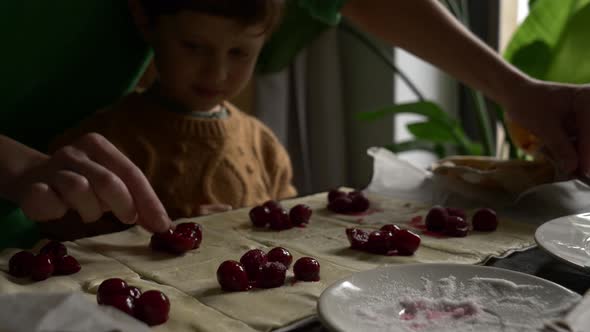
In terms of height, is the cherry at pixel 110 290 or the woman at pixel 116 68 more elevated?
the woman at pixel 116 68

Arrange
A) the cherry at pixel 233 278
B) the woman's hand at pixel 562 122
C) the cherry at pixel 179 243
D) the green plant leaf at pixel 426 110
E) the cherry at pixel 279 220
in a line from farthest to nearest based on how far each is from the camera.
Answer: the green plant leaf at pixel 426 110 → the woman's hand at pixel 562 122 → the cherry at pixel 279 220 → the cherry at pixel 179 243 → the cherry at pixel 233 278

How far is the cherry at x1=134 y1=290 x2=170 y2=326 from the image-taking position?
44 cm

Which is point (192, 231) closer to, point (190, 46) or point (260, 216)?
point (260, 216)

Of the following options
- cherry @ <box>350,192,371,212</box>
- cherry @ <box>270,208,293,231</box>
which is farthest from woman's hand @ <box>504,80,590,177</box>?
cherry @ <box>270,208,293,231</box>

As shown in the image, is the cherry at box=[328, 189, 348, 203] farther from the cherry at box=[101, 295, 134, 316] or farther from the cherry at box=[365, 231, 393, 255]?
the cherry at box=[101, 295, 134, 316]

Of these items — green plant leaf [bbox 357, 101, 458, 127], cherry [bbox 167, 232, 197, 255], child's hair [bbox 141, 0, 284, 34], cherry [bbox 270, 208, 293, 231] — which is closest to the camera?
cherry [bbox 167, 232, 197, 255]

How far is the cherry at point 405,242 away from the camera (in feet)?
2.07

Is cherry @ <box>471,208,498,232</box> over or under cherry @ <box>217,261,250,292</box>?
under

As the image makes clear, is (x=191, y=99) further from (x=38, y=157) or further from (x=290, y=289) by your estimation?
(x=290, y=289)

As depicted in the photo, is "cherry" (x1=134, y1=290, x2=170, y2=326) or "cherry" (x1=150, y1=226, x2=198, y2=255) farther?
"cherry" (x1=150, y1=226, x2=198, y2=255)

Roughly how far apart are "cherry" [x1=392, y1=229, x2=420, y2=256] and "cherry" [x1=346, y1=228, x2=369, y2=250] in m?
0.03

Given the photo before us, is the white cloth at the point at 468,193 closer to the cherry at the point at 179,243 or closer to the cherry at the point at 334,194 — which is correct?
the cherry at the point at 334,194

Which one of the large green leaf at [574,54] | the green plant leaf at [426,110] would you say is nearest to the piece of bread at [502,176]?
the large green leaf at [574,54]

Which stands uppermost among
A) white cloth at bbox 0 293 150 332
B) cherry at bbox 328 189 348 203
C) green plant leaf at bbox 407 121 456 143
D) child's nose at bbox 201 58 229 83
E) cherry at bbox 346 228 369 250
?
child's nose at bbox 201 58 229 83
